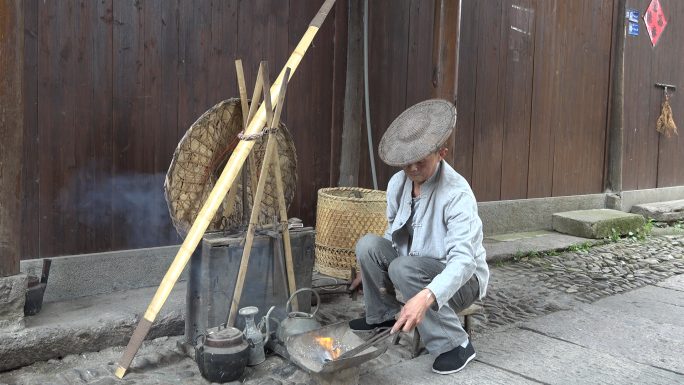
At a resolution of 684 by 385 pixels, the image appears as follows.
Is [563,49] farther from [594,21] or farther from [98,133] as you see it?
[98,133]

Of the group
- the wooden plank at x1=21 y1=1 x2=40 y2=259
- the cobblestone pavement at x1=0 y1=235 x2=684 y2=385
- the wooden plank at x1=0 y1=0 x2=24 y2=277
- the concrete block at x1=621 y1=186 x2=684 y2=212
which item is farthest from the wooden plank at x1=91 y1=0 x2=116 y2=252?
the concrete block at x1=621 y1=186 x2=684 y2=212

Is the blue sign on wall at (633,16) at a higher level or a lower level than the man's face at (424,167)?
higher

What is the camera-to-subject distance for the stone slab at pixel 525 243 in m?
6.35

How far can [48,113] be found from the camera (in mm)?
3891

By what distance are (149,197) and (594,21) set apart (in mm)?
7436

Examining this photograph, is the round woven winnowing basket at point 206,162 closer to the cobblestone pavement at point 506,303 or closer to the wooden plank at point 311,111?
the cobblestone pavement at point 506,303

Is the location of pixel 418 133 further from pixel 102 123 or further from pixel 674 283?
pixel 674 283

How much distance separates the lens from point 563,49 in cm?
813

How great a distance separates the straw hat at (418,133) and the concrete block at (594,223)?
17.2ft

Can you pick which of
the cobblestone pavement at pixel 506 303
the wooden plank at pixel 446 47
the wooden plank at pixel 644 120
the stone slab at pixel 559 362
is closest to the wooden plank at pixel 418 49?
the wooden plank at pixel 446 47

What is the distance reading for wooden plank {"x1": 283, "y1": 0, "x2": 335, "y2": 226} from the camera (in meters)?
5.22

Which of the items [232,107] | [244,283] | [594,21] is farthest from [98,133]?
[594,21]

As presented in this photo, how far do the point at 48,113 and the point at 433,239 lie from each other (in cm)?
284

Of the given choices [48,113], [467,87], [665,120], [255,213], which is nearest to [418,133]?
[255,213]
